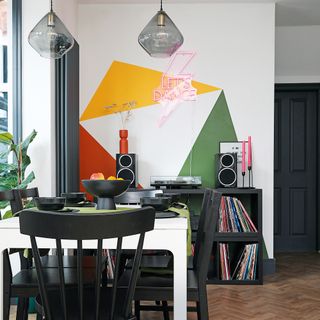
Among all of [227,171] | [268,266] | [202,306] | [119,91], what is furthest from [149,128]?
[202,306]

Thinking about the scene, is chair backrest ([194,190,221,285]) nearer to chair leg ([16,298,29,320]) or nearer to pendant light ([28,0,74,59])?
chair leg ([16,298,29,320])

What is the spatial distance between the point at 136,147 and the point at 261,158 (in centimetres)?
122

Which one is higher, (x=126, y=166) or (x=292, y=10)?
(x=292, y=10)

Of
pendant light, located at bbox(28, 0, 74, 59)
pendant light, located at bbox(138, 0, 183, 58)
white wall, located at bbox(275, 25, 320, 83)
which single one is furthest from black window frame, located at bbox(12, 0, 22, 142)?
white wall, located at bbox(275, 25, 320, 83)

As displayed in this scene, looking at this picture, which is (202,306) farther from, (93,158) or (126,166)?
(93,158)

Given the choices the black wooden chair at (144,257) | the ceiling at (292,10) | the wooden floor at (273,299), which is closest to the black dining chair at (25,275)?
the black wooden chair at (144,257)

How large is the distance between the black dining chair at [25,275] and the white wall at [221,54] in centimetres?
219

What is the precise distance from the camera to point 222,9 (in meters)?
4.57

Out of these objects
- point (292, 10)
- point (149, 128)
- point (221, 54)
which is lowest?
point (149, 128)

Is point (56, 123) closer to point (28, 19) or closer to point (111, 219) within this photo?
point (28, 19)

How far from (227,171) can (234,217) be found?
416 millimetres

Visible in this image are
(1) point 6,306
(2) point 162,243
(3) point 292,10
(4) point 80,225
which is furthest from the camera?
(3) point 292,10

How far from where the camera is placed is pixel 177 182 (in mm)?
4242

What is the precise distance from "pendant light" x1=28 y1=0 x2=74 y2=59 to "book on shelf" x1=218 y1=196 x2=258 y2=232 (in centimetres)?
204
